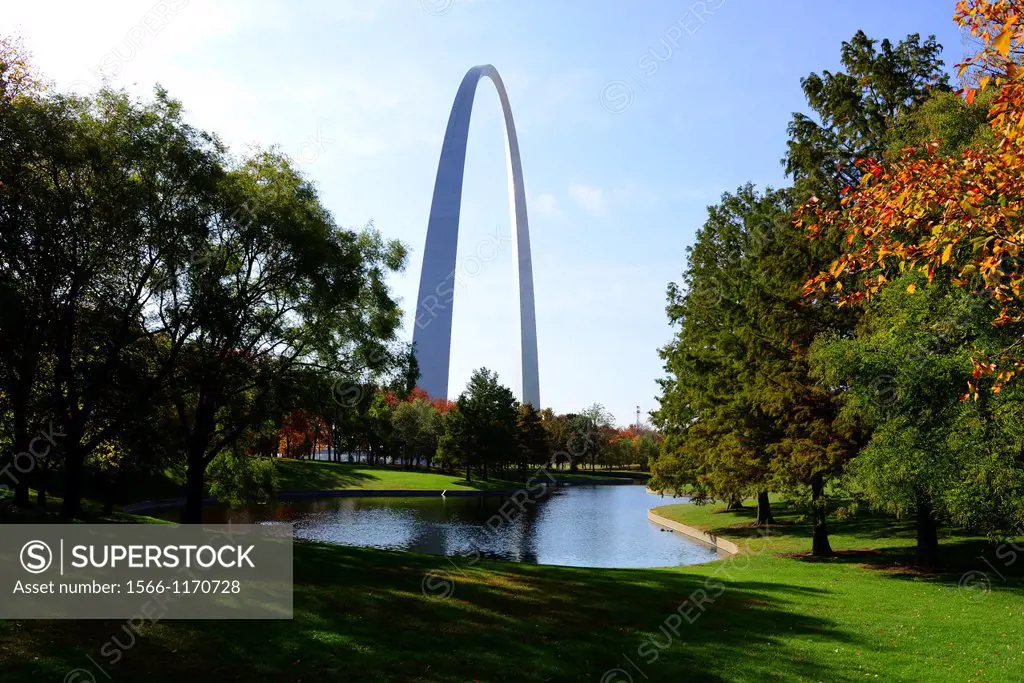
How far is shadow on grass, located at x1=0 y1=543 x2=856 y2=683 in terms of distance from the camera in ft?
28.7

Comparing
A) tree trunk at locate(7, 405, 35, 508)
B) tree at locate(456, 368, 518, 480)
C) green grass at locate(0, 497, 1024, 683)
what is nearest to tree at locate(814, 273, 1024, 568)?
green grass at locate(0, 497, 1024, 683)

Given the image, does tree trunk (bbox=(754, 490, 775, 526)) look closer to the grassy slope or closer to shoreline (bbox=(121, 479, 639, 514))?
shoreline (bbox=(121, 479, 639, 514))

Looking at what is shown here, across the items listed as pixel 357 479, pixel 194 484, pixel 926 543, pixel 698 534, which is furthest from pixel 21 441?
pixel 357 479

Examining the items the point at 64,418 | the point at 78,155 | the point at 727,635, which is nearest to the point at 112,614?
the point at 64,418

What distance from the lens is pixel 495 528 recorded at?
36.3 metres

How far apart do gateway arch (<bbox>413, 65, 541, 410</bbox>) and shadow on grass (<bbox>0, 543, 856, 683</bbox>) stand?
52.4 m

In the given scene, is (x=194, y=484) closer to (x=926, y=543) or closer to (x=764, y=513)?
(x=926, y=543)

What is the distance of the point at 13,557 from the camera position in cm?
1266

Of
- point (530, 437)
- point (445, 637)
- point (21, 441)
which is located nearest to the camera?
point (445, 637)

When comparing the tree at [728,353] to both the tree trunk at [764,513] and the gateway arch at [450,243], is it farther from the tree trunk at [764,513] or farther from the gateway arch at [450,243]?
the gateway arch at [450,243]

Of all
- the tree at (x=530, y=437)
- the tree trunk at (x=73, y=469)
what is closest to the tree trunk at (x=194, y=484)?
the tree trunk at (x=73, y=469)

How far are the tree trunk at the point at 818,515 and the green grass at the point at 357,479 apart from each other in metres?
Result: 38.0

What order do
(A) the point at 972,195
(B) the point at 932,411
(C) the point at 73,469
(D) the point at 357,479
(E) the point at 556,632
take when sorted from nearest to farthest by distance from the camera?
(A) the point at 972,195, (E) the point at 556,632, (B) the point at 932,411, (C) the point at 73,469, (D) the point at 357,479

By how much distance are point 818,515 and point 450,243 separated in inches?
2004
